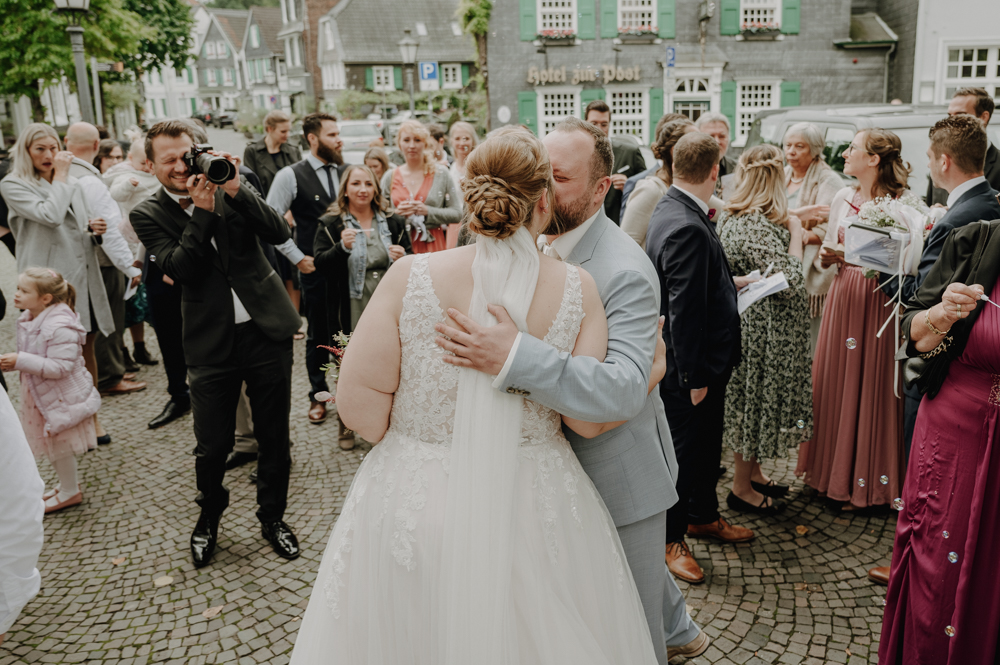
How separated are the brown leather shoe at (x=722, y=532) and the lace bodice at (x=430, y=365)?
7.87 feet

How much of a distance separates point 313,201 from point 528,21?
65.2ft

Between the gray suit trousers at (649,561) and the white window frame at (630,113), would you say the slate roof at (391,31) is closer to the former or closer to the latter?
the white window frame at (630,113)

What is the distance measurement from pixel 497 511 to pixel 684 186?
2262 millimetres

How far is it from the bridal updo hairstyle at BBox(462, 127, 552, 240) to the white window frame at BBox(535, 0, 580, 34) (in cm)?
2407

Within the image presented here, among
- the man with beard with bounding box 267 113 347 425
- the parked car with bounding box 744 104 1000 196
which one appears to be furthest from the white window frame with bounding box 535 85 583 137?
the man with beard with bounding box 267 113 347 425

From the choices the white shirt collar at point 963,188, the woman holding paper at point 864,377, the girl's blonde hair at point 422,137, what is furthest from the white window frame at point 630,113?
the white shirt collar at point 963,188

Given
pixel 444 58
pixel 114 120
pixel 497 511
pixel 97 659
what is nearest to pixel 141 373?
pixel 97 659

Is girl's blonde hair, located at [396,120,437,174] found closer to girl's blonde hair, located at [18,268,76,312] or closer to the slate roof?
girl's blonde hair, located at [18,268,76,312]

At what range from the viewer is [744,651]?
3.16 metres

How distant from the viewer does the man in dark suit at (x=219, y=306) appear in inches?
141

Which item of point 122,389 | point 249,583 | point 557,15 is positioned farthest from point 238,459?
point 557,15

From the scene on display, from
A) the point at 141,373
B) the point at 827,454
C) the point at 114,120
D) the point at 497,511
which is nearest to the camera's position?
the point at 497,511

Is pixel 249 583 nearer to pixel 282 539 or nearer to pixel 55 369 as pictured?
pixel 282 539

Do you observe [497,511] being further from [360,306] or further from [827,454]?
[360,306]
